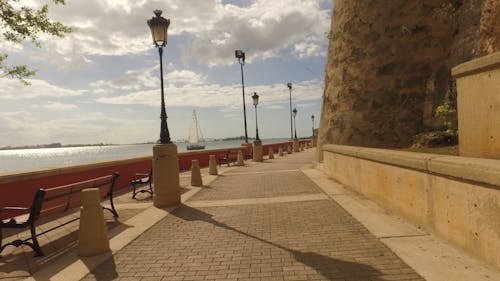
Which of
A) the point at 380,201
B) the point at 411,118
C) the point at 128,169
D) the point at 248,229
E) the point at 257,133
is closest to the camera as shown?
the point at 248,229

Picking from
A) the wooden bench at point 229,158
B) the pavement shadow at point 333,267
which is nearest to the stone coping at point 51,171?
the pavement shadow at point 333,267

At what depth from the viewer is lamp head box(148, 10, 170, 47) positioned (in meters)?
9.56

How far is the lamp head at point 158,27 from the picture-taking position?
9562 mm

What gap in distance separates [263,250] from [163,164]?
479 cm

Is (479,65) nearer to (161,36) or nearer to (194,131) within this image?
(161,36)

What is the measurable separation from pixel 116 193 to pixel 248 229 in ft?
24.7

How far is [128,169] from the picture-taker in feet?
48.4

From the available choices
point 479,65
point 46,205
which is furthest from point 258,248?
point 479,65

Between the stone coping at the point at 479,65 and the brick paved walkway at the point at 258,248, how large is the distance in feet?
9.47

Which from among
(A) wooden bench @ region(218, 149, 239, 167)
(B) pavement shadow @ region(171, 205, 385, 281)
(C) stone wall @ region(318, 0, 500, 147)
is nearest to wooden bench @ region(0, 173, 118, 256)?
(B) pavement shadow @ region(171, 205, 385, 281)

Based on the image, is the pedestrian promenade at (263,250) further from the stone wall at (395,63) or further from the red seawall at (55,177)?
the stone wall at (395,63)

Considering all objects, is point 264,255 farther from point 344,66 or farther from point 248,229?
point 344,66

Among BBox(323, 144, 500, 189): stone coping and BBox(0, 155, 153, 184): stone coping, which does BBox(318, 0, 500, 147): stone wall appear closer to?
BBox(323, 144, 500, 189): stone coping

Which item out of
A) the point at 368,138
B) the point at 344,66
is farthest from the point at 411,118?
the point at 344,66
